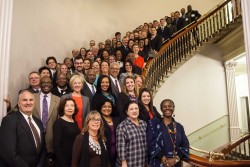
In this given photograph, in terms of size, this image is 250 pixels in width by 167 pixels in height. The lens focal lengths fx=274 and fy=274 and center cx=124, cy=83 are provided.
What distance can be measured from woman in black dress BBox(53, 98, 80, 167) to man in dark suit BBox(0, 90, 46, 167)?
0.16 meters

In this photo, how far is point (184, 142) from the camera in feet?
9.50

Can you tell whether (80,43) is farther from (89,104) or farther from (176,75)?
(89,104)

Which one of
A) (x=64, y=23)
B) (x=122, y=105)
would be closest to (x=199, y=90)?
(x=64, y=23)

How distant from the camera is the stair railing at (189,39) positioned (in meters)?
8.09

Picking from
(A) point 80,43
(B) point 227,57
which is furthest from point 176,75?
(A) point 80,43

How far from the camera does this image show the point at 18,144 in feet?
8.02

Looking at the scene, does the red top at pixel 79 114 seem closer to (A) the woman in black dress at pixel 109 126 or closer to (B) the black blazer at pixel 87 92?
(A) the woman in black dress at pixel 109 126

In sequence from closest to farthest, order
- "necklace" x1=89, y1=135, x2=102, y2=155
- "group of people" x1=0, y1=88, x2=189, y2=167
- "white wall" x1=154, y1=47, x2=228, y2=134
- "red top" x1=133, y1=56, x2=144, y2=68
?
"group of people" x1=0, y1=88, x2=189, y2=167, "necklace" x1=89, y1=135, x2=102, y2=155, "red top" x1=133, y1=56, x2=144, y2=68, "white wall" x1=154, y1=47, x2=228, y2=134

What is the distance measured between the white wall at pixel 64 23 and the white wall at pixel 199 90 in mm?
3476

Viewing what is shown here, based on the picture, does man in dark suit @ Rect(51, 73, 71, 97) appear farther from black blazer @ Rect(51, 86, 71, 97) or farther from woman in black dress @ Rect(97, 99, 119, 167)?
woman in black dress @ Rect(97, 99, 119, 167)

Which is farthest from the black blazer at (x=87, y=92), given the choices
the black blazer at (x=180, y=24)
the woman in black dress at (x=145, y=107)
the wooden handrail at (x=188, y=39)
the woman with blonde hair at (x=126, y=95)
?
the black blazer at (x=180, y=24)

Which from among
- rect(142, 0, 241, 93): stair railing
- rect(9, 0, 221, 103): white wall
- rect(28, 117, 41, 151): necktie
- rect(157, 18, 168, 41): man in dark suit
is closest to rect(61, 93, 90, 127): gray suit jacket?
rect(28, 117, 41, 151): necktie

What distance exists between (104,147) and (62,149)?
0.43 m

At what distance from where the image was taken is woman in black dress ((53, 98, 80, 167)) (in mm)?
2785
